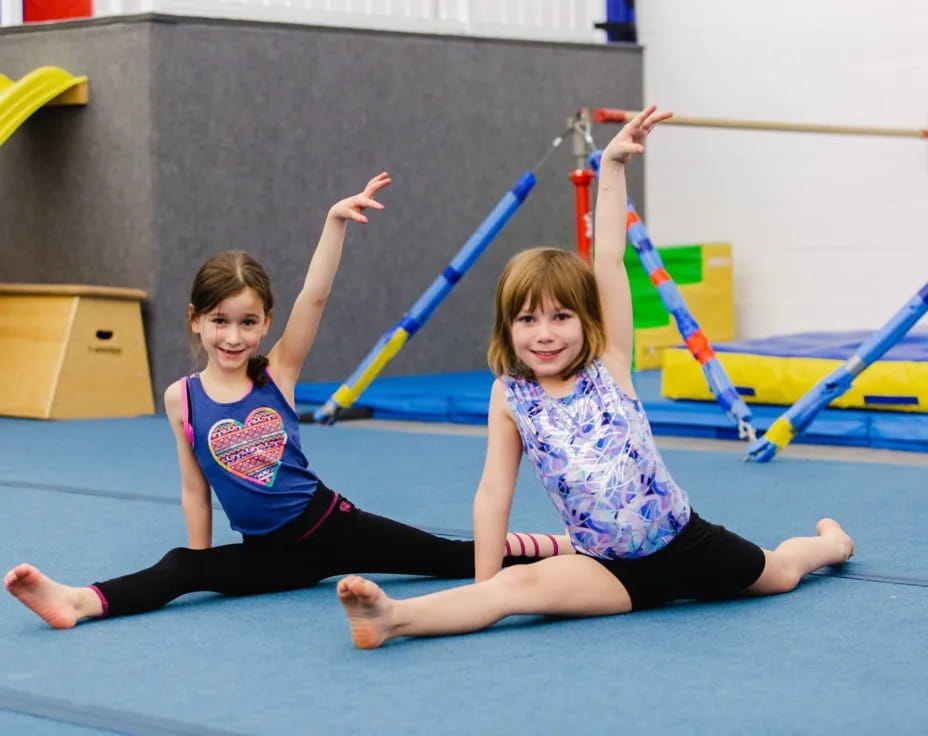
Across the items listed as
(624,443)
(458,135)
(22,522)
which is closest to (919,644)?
(624,443)

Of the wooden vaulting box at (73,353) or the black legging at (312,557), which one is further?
the wooden vaulting box at (73,353)

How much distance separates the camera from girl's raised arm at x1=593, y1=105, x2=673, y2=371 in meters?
2.73

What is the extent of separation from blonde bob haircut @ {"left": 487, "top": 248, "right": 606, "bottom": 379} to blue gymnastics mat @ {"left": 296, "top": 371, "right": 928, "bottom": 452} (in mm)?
2410

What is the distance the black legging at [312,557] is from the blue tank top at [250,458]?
39 mm

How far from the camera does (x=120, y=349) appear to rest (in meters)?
6.34

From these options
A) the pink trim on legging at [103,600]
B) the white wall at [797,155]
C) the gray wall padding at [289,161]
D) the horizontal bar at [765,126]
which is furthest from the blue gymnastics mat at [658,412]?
the pink trim on legging at [103,600]

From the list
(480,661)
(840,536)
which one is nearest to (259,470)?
(480,661)

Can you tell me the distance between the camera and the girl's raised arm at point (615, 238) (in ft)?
8.95

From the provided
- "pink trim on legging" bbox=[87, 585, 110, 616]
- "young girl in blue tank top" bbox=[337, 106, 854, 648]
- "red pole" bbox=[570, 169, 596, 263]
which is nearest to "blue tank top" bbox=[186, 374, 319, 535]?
"pink trim on legging" bbox=[87, 585, 110, 616]

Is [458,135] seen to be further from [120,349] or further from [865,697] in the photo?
[865,697]

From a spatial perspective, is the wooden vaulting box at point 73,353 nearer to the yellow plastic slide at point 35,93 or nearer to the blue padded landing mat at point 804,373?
the yellow plastic slide at point 35,93

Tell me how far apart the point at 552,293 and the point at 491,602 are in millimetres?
515

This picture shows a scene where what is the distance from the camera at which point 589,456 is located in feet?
8.76

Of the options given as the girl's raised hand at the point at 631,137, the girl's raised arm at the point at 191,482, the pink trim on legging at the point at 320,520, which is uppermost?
the girl's raised hand at the point at 631,137
